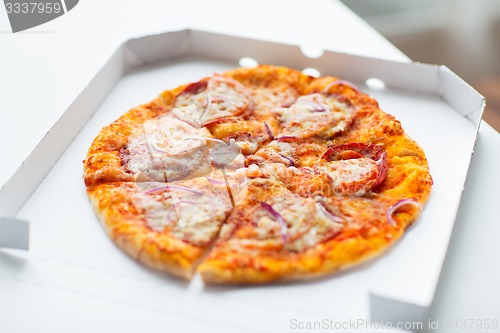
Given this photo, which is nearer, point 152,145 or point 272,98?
point 152,145

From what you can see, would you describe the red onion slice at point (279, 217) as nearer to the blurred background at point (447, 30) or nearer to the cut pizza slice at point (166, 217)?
the cut pizza slice at point (166, 217)

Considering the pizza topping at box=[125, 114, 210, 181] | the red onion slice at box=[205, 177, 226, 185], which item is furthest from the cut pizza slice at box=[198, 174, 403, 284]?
the pizza topping at box=[125, 114, 210, 181]

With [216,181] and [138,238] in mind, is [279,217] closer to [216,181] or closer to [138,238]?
[216,181]

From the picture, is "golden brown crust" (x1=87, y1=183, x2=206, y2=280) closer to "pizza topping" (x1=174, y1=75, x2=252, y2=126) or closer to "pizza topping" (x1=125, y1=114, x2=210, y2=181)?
"pizza topping" (x1=125, y1=114, x2=210, y2=181)

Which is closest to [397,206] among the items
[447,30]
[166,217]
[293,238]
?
[293,238]

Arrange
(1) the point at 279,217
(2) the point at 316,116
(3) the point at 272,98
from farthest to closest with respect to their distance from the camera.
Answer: (3) the point at 272,98 → (2) the point at 316,116 → (1) the point at 279,217

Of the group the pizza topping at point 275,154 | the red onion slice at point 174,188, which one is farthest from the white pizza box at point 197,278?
the pizza topping at point 275,154

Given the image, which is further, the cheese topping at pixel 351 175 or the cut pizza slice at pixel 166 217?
the cheese topping at pixel 351 175
